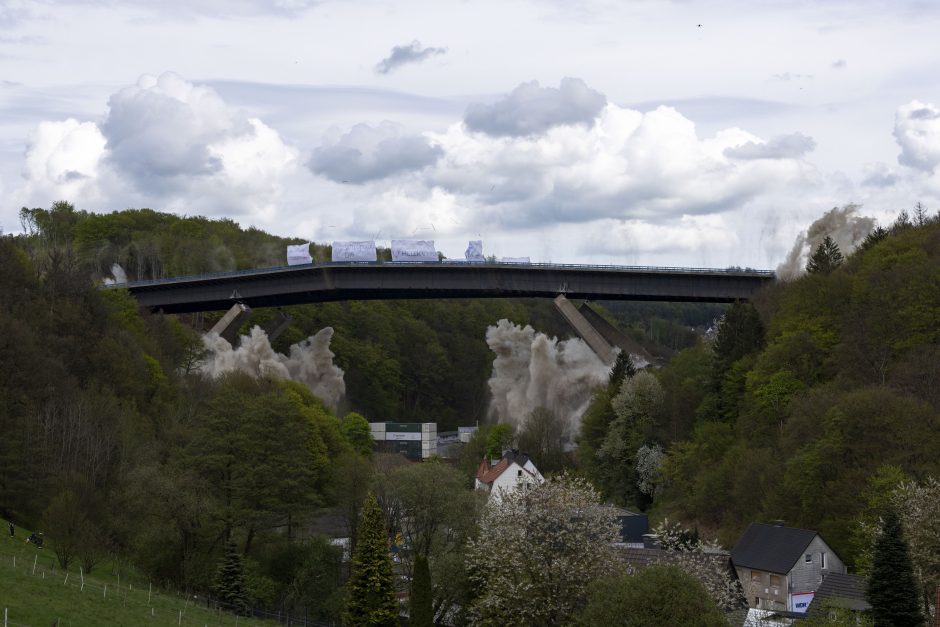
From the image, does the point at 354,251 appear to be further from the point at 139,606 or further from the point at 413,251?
the point at 139,606

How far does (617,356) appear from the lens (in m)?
92.1

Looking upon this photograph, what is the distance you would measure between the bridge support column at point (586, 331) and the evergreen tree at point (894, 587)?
195 feet

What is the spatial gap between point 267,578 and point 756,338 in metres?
33.7

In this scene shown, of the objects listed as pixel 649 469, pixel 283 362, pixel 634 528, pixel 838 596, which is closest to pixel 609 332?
pixel 649 469

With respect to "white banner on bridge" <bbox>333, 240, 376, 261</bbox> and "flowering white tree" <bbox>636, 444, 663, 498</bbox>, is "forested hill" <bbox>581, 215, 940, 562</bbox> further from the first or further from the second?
"white banner on bridge" <bbox>333, 240, 376, 261</bbox>

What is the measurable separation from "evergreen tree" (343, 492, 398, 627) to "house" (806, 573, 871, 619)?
1425 cm

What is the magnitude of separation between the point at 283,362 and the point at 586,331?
112 feet

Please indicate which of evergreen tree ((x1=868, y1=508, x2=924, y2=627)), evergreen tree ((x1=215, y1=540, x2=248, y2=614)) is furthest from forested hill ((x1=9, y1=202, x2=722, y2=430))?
evergreen tree ((x1=868, y1=508, x2=924, y2=627))

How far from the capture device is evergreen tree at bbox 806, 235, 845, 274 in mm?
77188

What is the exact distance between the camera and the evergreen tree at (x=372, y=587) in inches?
1802

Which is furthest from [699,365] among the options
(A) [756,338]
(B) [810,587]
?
(B) [810,587]

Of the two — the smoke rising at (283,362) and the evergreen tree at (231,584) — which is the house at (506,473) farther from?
the smoke rising at (283,362)

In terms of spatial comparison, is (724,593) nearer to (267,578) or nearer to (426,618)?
(426,618)

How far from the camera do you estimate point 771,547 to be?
1917 inches
